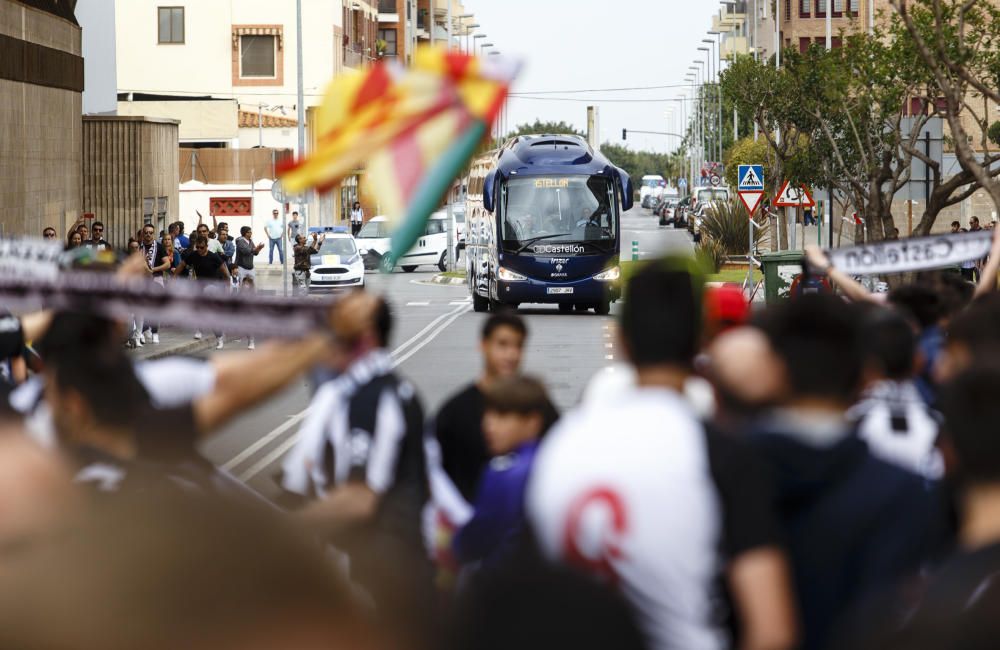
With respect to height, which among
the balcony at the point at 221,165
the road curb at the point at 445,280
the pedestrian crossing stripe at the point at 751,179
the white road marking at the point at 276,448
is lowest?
the white road marking at the point at 276,448

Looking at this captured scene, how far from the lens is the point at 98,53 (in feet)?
138

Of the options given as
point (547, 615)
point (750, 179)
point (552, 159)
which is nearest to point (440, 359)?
point (552, 159)

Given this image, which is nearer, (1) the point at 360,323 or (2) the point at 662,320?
(2) the point at 662,320

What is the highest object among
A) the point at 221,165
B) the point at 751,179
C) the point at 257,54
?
the point at 257,54

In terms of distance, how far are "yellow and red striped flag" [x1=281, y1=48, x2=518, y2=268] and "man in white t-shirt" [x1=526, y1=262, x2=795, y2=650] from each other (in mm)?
1362

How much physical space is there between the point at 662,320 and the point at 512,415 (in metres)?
1.19

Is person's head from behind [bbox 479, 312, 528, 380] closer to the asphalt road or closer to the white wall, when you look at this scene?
the asphalt road

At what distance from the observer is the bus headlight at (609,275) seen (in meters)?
33.5

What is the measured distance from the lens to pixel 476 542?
15.8 ft

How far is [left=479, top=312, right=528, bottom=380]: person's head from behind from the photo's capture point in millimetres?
6312

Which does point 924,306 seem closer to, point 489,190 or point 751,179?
point 489,190

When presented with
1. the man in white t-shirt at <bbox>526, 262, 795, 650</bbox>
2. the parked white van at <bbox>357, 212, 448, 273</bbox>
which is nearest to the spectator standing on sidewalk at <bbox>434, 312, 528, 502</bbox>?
the man in white t-shirt at <bbox>526, 262, 795, 650</bbox>

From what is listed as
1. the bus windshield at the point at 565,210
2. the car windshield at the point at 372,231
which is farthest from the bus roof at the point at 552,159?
the car windshield at the point at 372,231

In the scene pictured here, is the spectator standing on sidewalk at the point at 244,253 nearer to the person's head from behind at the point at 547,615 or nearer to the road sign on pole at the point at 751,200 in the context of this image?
the road sign on pole at the point at 751,200
